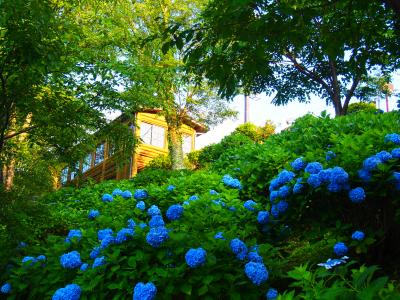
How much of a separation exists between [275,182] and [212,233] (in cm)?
90

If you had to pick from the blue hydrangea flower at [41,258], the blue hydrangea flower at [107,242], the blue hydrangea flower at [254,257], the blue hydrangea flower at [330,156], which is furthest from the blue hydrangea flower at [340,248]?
the blue hydrangea flower at [41,258]

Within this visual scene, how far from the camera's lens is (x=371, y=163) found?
3.08 m

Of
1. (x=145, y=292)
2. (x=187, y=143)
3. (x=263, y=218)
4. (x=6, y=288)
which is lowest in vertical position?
(x=6, y=288)

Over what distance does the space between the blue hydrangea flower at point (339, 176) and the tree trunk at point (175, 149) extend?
1408 centimetres

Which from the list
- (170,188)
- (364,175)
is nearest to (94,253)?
(364,175)

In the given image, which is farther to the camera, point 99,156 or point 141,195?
point 99,156

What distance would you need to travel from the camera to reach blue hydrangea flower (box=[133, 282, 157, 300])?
2.49 meters

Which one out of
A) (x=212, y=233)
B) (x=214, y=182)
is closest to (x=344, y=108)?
(x=214, y=182)

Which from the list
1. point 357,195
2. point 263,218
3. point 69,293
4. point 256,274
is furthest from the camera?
point 263,218

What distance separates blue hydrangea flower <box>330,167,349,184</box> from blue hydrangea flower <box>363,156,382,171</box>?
0.15m

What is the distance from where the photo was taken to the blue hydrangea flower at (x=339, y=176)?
310 cm

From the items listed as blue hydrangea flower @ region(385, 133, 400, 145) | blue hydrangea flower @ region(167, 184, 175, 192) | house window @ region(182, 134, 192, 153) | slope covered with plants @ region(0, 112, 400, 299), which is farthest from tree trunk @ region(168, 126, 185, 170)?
blue hydrangea flower @ region(385, 133, 400, 145)

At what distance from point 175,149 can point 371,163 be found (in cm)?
1520

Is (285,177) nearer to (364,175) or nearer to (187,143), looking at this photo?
(364,175)
